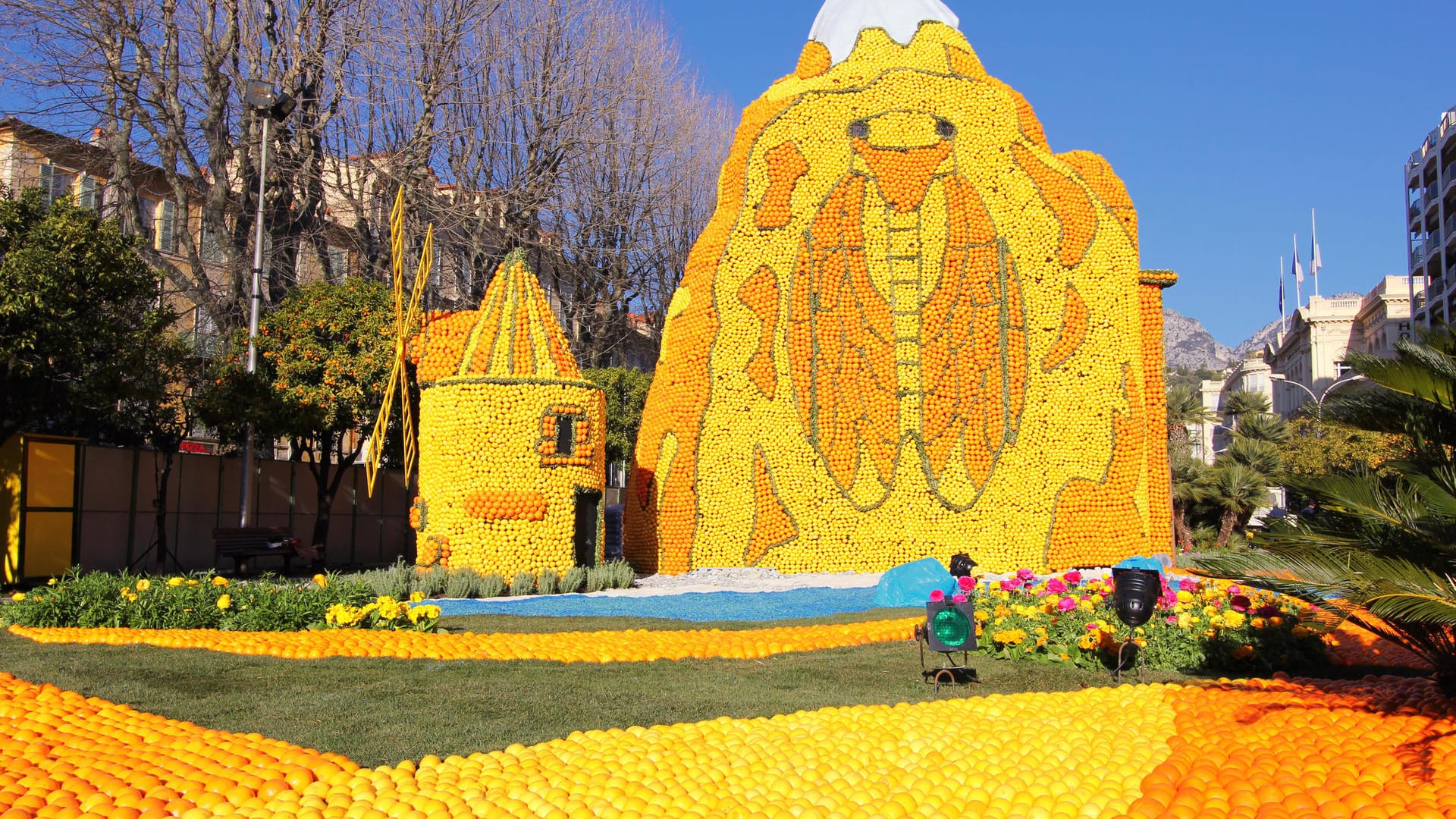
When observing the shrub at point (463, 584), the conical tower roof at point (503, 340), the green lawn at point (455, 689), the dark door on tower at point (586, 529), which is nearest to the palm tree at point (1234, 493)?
the dark door on tower at point (586, 529)

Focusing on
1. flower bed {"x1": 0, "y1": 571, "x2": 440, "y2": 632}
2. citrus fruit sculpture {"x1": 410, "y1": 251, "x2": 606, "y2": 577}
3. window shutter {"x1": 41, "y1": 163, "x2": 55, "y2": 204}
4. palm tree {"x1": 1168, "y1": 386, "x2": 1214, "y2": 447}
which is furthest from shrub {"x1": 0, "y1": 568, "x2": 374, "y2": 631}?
palm tree {"x1": 1168, "y1": 386, "x2": 1214, "y2": 447}

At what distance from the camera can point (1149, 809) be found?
16.8 feet

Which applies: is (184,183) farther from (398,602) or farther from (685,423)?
(398,602)

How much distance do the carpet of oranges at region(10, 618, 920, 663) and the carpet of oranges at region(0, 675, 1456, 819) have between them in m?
2.29

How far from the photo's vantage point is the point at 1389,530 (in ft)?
22.6

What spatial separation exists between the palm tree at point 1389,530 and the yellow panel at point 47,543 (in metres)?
15.7

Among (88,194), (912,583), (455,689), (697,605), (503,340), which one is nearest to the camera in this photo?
(455,689)

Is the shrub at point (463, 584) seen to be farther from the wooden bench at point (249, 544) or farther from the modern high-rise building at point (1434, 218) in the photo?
the modern high-rise building at point (1434, 218)

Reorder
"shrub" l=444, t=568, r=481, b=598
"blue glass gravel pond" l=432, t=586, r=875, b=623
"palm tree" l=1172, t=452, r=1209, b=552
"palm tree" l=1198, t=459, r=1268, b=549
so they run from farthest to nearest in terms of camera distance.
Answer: "palm tree" l=1172, t=452, r=1209, b=552, "palm tree" l=1198, t=459, r=1268, b=549, "shrub" l=444, t=568, r=481, b=598, "blue glass gravel pond" l=432, t=586, r=875, b=623

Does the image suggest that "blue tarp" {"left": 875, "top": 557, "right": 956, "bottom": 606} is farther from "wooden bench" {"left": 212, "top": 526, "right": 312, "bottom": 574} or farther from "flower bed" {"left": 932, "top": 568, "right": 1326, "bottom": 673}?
"wooden bench" {"left": 212, "top": 526, "right": 312, "bottom": 574}

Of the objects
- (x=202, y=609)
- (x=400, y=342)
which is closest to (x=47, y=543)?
(x=400, y=342)

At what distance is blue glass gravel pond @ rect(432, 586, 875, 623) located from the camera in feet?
44.5

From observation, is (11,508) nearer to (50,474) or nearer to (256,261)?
(50,474)

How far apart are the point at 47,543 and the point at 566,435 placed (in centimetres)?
762
